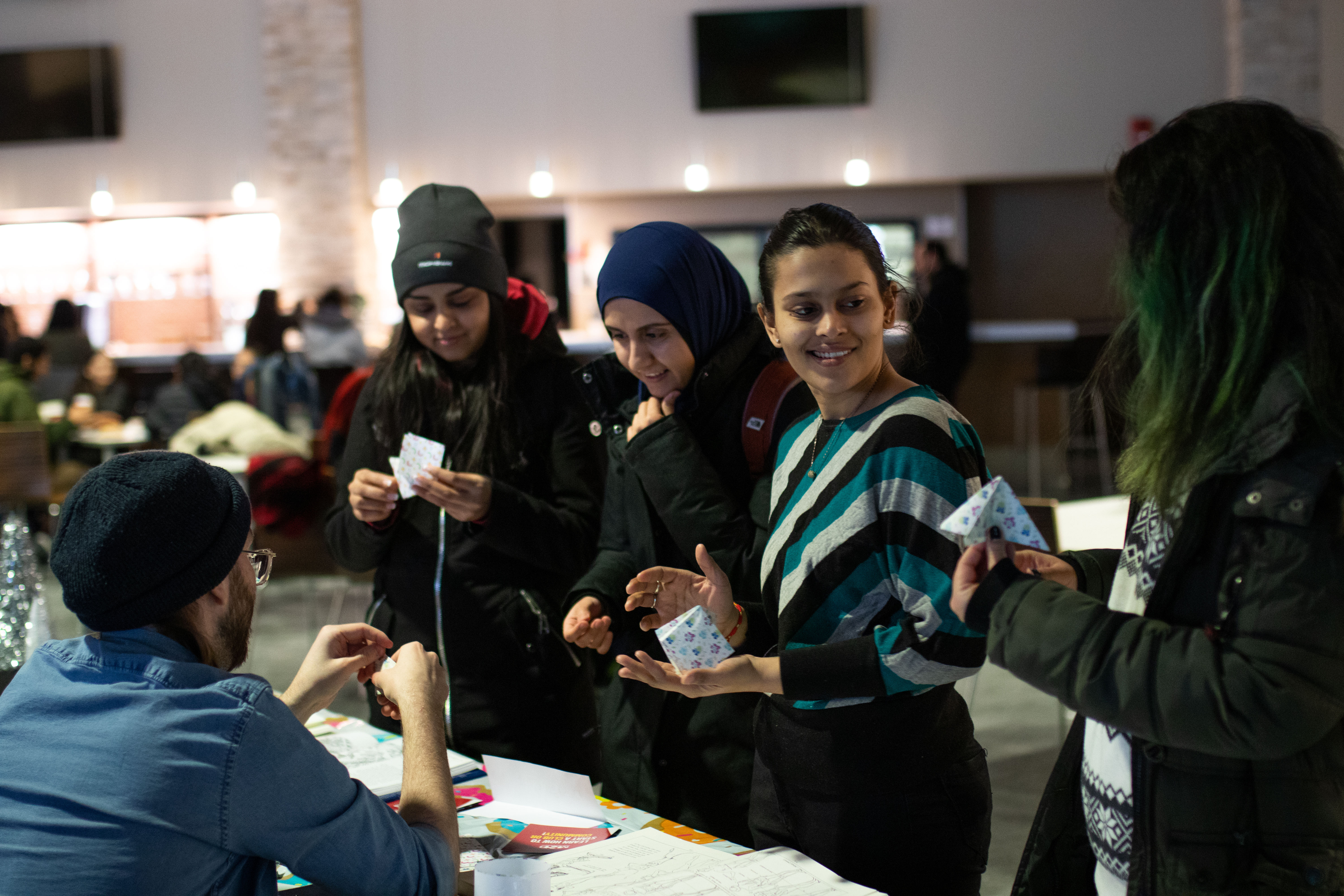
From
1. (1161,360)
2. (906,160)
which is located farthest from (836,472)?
(906,160)

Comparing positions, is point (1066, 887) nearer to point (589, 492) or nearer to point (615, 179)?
point (589, 492)

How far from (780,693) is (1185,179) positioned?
29.6 inches

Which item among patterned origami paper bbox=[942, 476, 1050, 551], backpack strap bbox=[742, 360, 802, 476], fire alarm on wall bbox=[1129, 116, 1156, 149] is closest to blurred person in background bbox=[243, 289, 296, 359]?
backpack strap bbox=[742, 360, 802, 476]

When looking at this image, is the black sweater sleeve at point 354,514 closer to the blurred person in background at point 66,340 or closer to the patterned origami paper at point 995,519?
the patterned origami paper at point 995,519

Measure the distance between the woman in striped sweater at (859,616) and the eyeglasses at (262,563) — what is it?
505 millimetres

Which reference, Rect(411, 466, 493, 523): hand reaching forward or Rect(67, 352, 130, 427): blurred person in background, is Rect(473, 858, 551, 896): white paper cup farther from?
Rect(67, 352, 130, 427): blurred person in background

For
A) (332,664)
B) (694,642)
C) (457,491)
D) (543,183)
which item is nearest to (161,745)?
(332,664)

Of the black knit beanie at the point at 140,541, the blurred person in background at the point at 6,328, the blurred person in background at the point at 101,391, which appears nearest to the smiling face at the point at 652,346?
the black knit beanie at the point at 140,541

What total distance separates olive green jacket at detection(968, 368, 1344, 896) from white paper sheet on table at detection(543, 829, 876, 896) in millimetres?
420

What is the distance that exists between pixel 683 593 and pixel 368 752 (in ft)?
2.44

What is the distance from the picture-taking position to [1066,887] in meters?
1.23

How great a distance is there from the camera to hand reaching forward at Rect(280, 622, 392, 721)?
166 centimetres

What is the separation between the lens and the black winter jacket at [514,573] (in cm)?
221

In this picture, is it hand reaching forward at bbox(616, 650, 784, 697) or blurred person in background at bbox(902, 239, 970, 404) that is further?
blurred person in background at bbox(902, 239, 970, 404)
